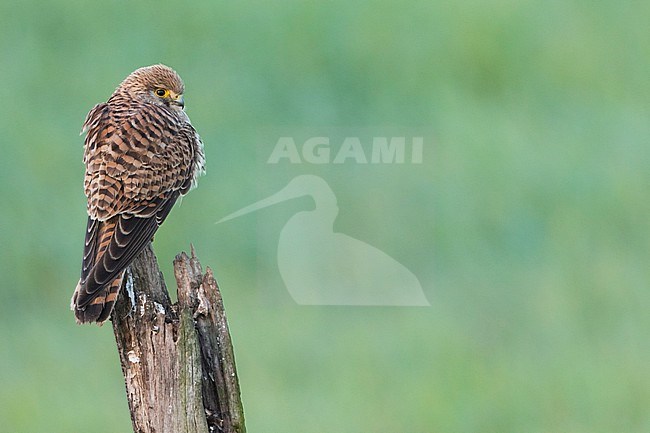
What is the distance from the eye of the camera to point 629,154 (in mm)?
10109

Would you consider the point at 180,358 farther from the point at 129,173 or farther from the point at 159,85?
the point at 159,85

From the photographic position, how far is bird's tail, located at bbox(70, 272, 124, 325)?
401 centimetres

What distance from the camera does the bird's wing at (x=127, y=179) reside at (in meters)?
4.31

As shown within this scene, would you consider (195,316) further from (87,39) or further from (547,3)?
(547,3)

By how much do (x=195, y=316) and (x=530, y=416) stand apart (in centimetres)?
452

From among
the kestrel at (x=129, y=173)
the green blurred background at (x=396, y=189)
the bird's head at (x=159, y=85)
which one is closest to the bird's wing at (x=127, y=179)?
the kestrel at (x=129, y=173)

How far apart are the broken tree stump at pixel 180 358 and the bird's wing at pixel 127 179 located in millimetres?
209

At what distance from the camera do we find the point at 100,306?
158 inches

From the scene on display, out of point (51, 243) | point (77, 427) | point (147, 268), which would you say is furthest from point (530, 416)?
point (147, 268)

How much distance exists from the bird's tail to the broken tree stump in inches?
1.6

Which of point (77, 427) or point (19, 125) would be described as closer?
point (77, 427)

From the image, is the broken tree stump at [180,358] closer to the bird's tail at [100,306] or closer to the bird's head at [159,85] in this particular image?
the bird's tail at [100,306]

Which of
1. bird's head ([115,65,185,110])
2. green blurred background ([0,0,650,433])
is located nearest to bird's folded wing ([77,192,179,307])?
bird's head ([115,65,185,110])

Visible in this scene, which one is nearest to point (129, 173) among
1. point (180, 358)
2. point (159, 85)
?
point (159, 85)
